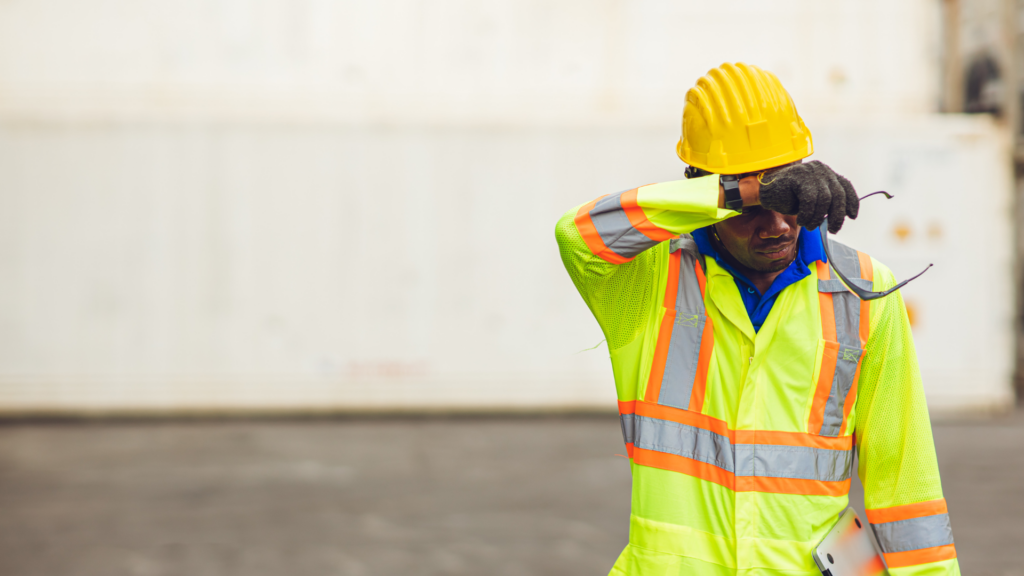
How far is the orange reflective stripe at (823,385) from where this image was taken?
1561 millimetres

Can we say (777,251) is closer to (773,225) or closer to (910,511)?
Answer: (773,225)

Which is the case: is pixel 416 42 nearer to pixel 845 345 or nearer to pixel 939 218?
pixel 939 218

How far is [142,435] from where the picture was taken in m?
7.66

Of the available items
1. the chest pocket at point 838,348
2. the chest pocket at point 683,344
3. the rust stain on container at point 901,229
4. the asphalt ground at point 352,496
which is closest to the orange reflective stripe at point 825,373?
the chest pocket at point 838,348

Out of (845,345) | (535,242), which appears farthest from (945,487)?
(845,345)

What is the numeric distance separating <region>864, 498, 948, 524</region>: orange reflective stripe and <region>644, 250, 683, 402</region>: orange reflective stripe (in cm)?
50

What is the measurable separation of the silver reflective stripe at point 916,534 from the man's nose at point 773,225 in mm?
629

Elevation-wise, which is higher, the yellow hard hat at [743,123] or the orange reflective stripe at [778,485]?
the yellow hard hat at [743,123]

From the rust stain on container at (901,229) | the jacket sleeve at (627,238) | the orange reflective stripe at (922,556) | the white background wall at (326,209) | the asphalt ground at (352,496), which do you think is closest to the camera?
the jacket sleeve at (627,238)

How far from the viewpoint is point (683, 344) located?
164 cm

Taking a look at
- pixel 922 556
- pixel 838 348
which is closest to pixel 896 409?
pixel 838 348

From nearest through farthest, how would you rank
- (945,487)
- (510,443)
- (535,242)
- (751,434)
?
(751,434) → (945,487) → (510,443) → (535,242)

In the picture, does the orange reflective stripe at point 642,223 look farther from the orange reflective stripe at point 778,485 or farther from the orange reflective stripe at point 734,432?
the orange reflective stripe at point 778,485

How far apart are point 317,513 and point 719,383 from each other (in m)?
4.20
